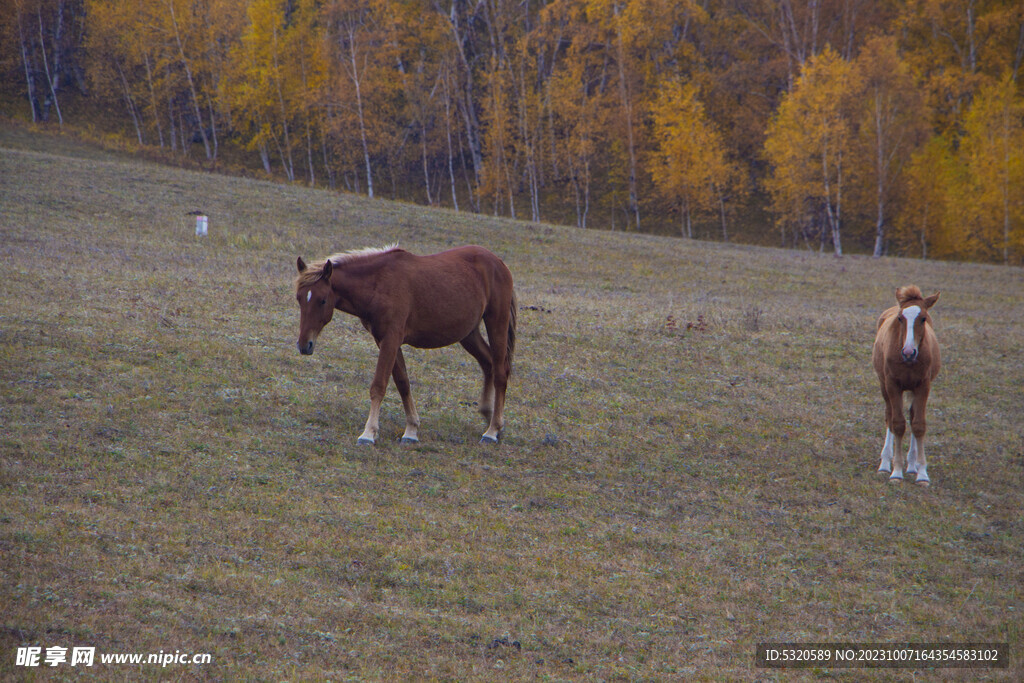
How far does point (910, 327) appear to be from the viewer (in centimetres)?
1047

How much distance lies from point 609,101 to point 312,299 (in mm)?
50065

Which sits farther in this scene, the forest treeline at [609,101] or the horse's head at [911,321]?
the forest treeline at [609,101]

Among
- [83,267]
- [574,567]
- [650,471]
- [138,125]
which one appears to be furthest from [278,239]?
[138,125]

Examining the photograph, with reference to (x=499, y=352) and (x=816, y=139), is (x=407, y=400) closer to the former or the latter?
(x=499, y=352)

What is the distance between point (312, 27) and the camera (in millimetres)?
63562

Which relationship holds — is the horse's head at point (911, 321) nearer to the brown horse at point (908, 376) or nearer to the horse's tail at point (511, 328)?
the brown horse at point (908, 376)

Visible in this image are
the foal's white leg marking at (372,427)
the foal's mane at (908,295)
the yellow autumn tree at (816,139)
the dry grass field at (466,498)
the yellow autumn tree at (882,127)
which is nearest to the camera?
the dry grass field at (466,498)

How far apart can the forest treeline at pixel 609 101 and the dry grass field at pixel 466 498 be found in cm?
3296

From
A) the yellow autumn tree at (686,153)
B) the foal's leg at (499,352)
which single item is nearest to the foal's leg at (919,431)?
the foal's leg at (499,352)

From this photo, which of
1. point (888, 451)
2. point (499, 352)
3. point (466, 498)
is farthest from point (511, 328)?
point (888, 451)

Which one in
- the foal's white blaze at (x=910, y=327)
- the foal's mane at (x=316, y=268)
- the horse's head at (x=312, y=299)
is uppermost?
the foal's mane at (x=316, y=268)

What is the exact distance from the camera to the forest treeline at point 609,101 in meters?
48.3

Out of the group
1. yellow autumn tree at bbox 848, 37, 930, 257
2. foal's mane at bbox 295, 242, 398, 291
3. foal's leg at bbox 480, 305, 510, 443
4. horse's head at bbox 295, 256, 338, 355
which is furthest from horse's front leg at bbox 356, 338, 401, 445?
yellow autumn tree at bbox 848, 37, 930, 257

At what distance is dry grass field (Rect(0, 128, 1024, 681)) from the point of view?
5684mm
